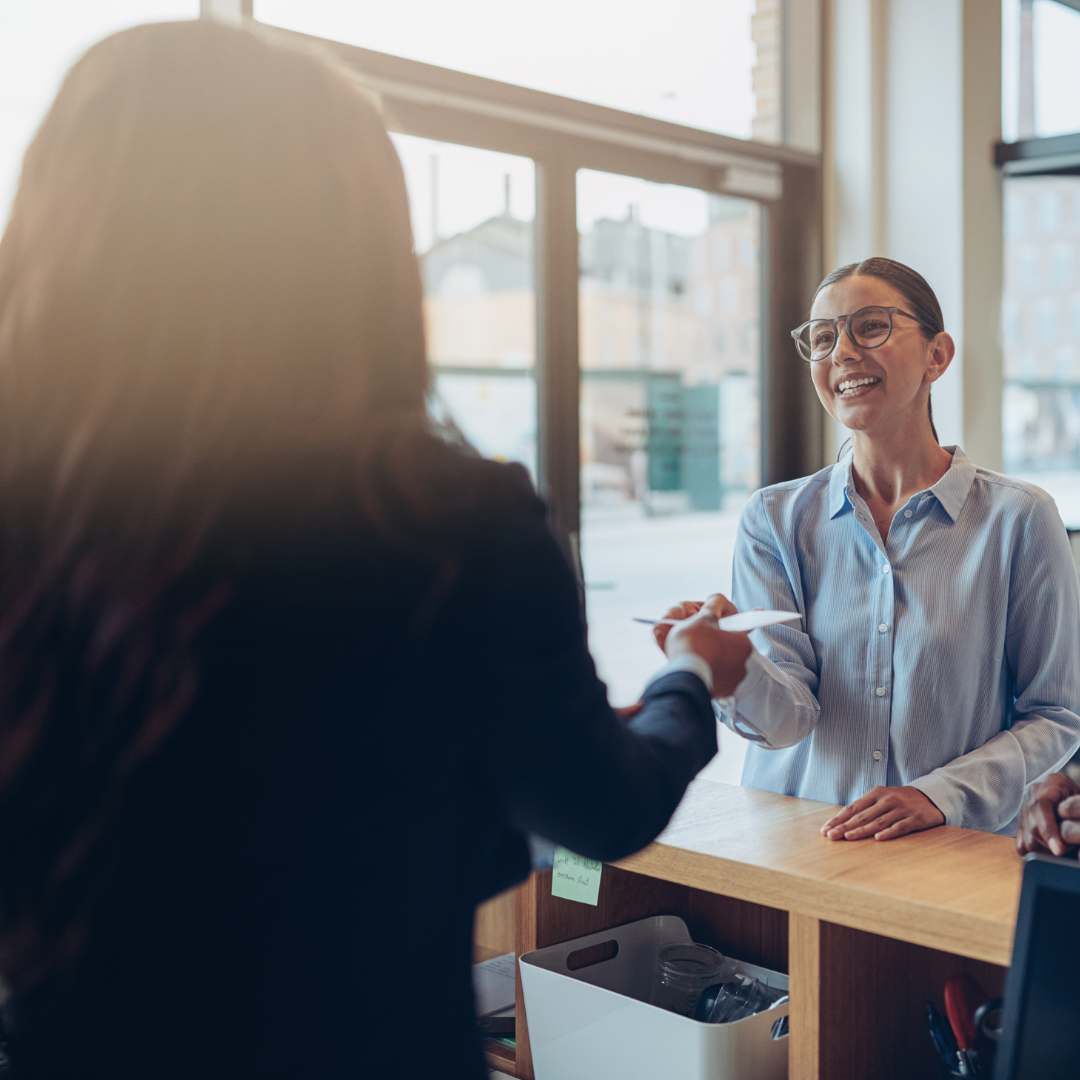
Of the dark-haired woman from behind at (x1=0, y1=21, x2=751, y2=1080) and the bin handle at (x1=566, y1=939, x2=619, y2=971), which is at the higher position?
the dark-haired woman from behind at (x1=0, y1=21, x2=751, y2=1080)

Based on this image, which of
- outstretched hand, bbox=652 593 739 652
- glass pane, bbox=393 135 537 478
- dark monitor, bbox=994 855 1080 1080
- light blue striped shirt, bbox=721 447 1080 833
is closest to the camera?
dark monitor, bbox=994 855 1080 1080

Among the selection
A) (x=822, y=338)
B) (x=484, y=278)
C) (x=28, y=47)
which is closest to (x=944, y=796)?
(x=822, y=338)

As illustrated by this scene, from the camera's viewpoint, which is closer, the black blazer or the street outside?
the black blazer

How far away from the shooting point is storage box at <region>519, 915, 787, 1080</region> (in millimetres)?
1148

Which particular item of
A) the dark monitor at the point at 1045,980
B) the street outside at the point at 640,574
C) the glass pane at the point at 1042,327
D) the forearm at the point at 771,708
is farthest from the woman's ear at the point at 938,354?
the glass pane at the point at 1042,327

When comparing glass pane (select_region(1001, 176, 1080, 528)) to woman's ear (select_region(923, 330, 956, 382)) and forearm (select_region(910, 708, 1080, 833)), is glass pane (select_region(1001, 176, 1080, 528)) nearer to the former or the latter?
woman's ear (select_region(923, 330, 956, 382))

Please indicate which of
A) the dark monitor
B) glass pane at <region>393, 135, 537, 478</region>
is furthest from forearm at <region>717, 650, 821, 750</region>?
glass pane at <region>393, 135, 537, 478</region>

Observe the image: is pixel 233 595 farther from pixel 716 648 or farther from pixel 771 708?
pixel 771 708

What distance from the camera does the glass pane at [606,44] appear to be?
251cm

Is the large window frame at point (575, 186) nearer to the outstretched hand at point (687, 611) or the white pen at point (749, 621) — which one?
the outstretched hand at point (687, 611)

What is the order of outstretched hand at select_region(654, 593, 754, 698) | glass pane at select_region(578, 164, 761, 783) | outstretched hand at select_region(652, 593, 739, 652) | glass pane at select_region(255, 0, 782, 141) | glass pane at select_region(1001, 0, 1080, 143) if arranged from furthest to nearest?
1. glass pane at select_region(1001, 0, 1080, 143)
2. glass pane at select_region(578, 164, 761, 783)
3. glass pane at select_region(255, 0, 782, 141)
4. outstretched hand at select_region(652, 593, 739, 652)
5. outstretched hand at select_region(654, 593, 754, 698)

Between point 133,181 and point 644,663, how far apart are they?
108 inches

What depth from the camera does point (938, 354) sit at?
5.57 feet

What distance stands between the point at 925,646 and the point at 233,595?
3.89 feet
